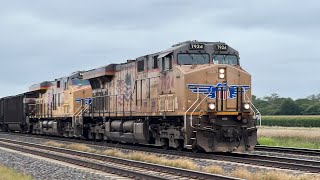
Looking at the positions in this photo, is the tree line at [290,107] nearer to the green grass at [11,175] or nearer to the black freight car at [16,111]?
the black freight car at [16,111]

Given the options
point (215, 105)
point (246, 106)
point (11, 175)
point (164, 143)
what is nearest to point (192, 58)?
point (215, 105)

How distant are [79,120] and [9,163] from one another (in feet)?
36.3

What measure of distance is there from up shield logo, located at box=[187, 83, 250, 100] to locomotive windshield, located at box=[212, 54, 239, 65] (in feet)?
3.81

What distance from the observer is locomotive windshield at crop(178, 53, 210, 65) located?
17.6 m

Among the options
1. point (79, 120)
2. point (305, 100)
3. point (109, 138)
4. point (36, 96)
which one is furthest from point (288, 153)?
point (305, 100)

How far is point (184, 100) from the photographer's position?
1680 cm

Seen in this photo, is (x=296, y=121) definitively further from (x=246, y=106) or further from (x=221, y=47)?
(x=246, y=106)

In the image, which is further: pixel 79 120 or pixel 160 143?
pixel 79 120

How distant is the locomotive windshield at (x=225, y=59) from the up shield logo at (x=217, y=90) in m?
1.16

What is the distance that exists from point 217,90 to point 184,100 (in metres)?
1.16

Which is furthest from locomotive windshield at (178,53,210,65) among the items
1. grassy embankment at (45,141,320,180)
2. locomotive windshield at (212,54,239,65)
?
grassy embankment at (45,141,320,180)

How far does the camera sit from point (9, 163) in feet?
54.2

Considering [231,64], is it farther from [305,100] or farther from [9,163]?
[305,100]

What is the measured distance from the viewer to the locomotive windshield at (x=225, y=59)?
1791cm
